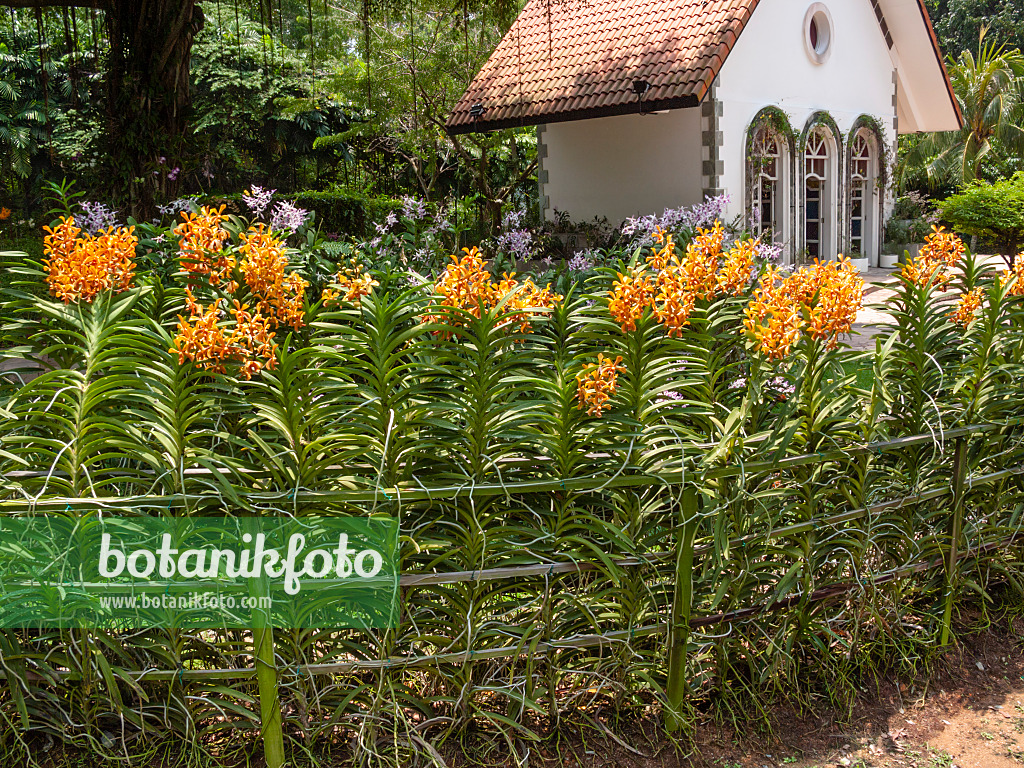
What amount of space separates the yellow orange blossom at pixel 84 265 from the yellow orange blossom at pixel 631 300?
57.8 inches

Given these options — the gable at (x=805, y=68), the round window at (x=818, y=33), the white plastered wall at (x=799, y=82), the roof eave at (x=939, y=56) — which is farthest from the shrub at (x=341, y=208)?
the roof eave at (x=939, y=56)

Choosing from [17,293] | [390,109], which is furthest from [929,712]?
[390,109]

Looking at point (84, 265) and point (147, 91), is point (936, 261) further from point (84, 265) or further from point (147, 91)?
point (147, 91)

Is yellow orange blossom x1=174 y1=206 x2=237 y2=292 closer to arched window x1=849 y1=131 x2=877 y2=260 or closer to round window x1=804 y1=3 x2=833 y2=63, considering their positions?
round window x1=804 y1=3 x2=833 y2=63

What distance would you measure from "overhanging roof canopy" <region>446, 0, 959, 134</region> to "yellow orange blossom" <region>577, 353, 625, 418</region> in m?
8.44

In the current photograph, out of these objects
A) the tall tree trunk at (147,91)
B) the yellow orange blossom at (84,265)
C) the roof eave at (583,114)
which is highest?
the roof eave at (583,114)

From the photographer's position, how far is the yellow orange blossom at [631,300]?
2438 mm

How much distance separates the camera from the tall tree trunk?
676cm

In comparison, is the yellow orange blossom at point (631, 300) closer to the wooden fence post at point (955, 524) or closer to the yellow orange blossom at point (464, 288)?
→ the yellow orange blossom at point (464, 288)

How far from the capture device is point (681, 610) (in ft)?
7.90

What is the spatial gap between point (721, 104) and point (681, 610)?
10.5 metres

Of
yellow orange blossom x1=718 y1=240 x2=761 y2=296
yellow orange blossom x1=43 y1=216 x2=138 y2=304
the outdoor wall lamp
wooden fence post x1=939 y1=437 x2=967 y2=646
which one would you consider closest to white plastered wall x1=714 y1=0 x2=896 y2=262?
the outdoor wall lamp

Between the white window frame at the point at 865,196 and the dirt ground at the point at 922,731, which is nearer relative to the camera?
the dirt ground at the point at 922,731

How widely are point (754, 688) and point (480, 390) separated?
4.04 feet
